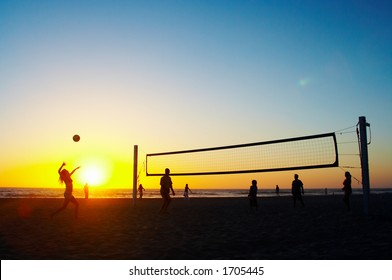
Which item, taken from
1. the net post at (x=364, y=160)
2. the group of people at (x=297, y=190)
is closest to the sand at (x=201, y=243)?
the net post at (x=364, y=160)

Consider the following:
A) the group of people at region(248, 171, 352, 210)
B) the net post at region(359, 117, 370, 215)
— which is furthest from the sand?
the group of people at region(248, 171, 352, 210)

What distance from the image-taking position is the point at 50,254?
6.42 meters

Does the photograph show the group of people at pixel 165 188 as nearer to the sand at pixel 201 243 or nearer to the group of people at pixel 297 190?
the group of people at pixel 297 190

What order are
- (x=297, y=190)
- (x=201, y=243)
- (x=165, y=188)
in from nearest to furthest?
(x=201, y=243) → (x=165, y=188) → (x=297, y=190)

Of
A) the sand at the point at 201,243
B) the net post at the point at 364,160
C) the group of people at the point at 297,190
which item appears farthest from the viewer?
the group of people at the point at 297,190

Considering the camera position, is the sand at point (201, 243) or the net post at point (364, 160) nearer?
the sand at point (201, 243)

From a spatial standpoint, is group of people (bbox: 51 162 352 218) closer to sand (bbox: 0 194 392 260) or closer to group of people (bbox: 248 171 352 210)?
group of people (bbox: 248 171 352 210)

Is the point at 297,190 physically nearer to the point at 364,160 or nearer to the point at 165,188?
the point at 364,160

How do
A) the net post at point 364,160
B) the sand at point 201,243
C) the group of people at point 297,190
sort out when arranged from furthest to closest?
the group of people at point 297,190 < the net post at point 364,160 < the sand at point 201,243

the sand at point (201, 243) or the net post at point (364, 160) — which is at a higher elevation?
the net post at point (364, 160)

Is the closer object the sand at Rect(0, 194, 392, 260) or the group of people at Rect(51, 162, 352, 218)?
the sand at Rect(0, 194, 392, 260)

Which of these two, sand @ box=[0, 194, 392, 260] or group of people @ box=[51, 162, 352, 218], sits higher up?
group of people @ box=[51, 162, 352, 218]

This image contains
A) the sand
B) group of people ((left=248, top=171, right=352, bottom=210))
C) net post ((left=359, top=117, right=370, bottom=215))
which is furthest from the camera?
group of people ((left=248, top=171, right=352, bottom=210))

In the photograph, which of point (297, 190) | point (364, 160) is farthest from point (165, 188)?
point (297, 190)
